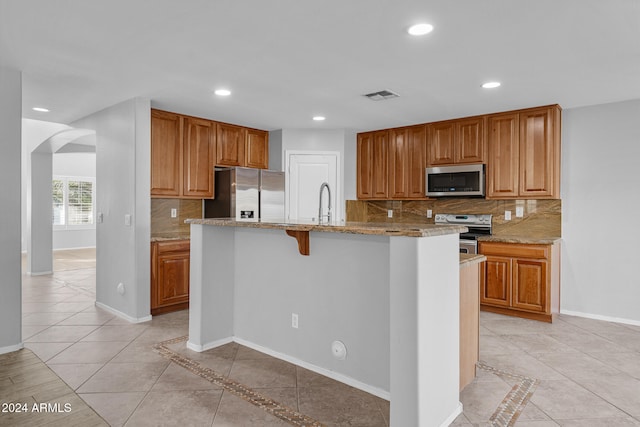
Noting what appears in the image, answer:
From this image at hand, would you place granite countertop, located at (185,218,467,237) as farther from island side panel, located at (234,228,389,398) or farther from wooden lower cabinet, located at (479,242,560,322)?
wooden lower cabinet, located at (479,242,560,322)

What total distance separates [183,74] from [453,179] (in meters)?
3.31

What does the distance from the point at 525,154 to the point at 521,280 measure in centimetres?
140

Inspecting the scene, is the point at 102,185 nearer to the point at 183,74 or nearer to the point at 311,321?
the point at 183,74

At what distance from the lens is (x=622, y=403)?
2412 millimetres

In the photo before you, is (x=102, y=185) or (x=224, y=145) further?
(x=224, y=145)

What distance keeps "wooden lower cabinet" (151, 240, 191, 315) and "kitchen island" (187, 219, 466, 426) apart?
Result: 1.31m

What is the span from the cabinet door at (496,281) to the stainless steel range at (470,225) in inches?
10.5

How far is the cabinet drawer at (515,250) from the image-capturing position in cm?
410

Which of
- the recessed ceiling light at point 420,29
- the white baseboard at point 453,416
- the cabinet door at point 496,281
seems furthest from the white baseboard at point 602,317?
the recessed ceiling light at point 420,29

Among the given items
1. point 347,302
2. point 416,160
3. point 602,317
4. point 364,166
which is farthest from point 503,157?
point 347,302

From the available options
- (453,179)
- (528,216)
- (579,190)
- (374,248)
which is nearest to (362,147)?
(453,179)

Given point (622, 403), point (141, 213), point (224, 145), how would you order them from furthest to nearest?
point (224, 145) → point (141, 213) → point (622, 403)

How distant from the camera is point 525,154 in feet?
14.5

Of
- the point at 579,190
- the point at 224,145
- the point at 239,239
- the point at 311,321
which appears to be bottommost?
the point at 311,321
